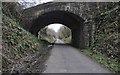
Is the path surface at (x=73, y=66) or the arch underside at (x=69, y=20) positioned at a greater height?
the arch underside at (x=69, y=20)

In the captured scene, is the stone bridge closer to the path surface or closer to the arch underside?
the arch underside

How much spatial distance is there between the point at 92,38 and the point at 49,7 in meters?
5.05

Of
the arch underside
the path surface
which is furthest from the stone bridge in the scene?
the path surface

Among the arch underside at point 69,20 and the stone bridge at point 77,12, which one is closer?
the stone bridge at point 77,12

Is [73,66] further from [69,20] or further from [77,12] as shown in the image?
[69,20]

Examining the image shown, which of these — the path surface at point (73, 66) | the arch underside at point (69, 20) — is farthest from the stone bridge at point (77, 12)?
the path surface at point (73, 66)

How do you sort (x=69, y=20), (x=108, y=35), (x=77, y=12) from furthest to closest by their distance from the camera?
(x=69, y=20)
(x=77, y=12)
(x=108, y=35)

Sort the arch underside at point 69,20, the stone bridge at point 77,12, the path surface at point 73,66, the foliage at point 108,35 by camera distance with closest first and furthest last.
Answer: the path surface at point 73,66 → the foliage at point 108,35 → the stone bridge at point 77,12 → the arch underside at point 69,20

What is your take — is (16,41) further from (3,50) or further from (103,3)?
(103,3)

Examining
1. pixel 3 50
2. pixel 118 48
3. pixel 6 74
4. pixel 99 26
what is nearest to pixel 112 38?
pixel 118 48

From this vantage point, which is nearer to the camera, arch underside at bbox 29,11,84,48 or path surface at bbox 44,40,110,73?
path surface at bbox 44,40,110,73

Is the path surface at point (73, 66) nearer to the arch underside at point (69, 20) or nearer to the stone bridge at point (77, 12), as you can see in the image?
the stone bridge at point (77, 12)

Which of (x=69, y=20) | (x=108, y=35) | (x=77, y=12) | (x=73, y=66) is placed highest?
(x=77, y=12)

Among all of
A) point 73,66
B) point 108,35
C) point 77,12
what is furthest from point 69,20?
point 73,66
